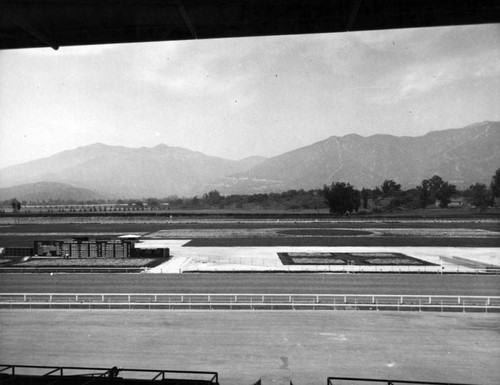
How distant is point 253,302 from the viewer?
66.0 feet

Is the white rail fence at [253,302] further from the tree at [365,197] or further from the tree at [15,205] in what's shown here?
the tree at [15,205]

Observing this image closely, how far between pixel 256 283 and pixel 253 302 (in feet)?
15.0

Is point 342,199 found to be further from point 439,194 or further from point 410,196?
point 439,194

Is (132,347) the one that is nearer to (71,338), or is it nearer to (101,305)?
(71,338)

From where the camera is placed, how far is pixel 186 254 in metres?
36.5

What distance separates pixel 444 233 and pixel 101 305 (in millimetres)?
50075

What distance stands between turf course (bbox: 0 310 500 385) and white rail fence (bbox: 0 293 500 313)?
1006mm

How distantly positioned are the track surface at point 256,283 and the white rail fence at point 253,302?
1519 mm

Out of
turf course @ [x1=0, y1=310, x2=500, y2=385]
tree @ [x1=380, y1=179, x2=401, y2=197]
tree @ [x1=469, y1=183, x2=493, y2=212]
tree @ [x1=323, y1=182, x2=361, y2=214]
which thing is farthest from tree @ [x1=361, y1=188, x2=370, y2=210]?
turf course @ [x1=0, y1=310, x2=500, y2=385]

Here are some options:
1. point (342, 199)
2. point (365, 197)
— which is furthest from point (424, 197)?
point (342, 199)

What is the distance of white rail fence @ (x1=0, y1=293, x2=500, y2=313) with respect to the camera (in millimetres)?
18969

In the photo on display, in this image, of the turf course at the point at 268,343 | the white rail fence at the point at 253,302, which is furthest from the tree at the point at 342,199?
the turf course at the point at 268,343

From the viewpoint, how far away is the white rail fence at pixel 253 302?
62.2 ft

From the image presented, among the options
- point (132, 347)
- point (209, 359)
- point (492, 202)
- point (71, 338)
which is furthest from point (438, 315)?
point (492, 202)
